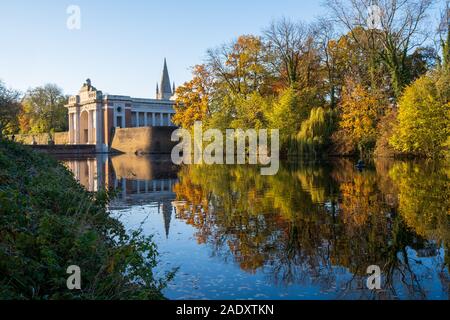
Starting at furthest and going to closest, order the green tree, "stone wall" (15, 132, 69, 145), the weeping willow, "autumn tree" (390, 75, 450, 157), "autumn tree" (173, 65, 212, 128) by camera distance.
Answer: "stone wall" (15, 132, 69, 145) → "autumn tree" (173, 65, 212, 128) → the green tree → the weeping willow → "autumn tree" (390, 75, 450, 157)

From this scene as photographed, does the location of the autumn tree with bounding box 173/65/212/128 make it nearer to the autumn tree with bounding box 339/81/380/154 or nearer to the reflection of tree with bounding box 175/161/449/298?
the autumn tree with bounding box 339/81/380/154

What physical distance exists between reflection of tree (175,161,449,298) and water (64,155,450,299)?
17 millimetres

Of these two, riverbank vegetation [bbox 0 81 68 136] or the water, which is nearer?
the water

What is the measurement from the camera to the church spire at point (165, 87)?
102m

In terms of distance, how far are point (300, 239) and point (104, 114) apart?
70394 mm

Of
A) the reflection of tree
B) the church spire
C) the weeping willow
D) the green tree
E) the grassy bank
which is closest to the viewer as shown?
the grassy bank

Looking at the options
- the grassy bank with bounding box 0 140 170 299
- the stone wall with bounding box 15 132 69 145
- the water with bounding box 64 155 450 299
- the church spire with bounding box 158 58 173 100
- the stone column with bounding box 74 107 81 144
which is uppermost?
the church spire with bounding box 158 58 173 100

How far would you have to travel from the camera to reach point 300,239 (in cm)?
804

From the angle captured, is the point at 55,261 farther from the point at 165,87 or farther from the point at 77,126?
the point at 165,87

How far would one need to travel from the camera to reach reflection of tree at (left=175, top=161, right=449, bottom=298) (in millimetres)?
6324

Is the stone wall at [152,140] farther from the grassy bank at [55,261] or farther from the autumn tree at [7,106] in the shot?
the grassy bank at [55,261]

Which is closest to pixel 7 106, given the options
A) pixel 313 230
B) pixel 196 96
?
pixel 196 96

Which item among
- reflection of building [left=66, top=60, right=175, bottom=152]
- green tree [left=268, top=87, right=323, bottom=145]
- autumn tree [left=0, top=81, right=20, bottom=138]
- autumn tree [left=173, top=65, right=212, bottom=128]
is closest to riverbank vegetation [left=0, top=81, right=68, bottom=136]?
reflection of building [left=66, top=60, right=175, bottom=152]
